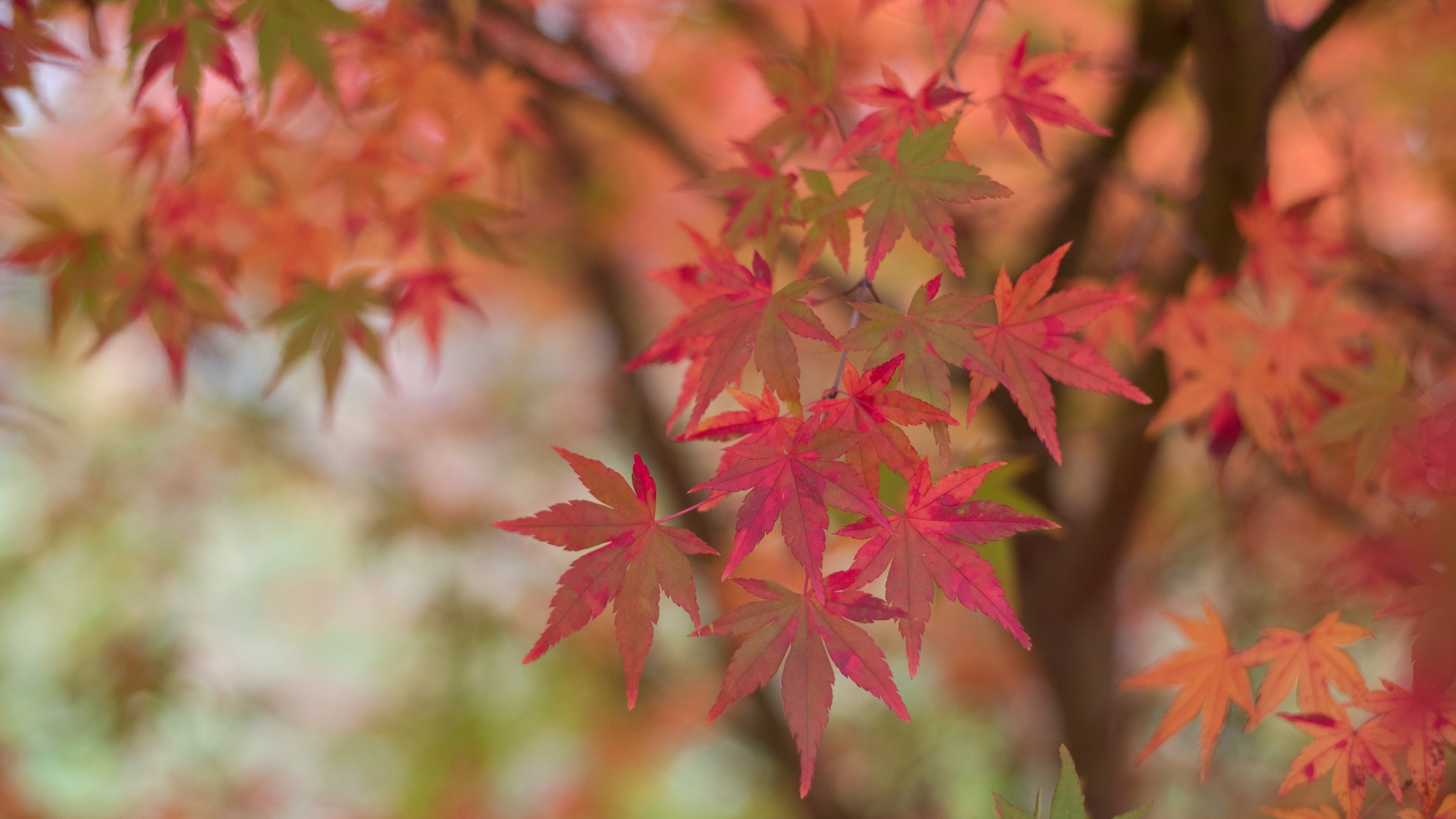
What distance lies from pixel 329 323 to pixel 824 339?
0.85 metres

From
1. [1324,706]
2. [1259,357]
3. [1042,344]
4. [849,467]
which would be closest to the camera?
[849,467]

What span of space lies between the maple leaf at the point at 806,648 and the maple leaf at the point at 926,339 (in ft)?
0.56

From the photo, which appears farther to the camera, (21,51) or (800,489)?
(21,51)

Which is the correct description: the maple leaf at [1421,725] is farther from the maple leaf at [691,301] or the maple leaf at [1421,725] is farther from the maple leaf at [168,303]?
the maple leaf at [168,303]

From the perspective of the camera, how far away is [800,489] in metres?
0.64

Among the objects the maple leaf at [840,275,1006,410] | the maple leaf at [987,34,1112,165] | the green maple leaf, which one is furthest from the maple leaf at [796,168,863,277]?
the maple leaf at [987,34,1112,165]

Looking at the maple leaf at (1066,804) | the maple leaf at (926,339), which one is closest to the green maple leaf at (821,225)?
the maple leaf at (926,339)

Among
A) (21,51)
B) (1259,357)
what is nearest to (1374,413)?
(1259,357)

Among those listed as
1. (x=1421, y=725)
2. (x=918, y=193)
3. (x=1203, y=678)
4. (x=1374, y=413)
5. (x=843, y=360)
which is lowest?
(x=1203, y=678)

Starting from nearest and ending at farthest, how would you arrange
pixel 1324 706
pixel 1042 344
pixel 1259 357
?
1. pixel 1042 344
2. pixel 1324 706
3. pixel 1259 357

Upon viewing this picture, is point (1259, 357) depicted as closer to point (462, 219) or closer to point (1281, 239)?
point (1281, 239)

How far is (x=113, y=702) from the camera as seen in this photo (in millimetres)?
2594

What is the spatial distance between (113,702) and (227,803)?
3.05ft

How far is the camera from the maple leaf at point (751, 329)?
66 cm
